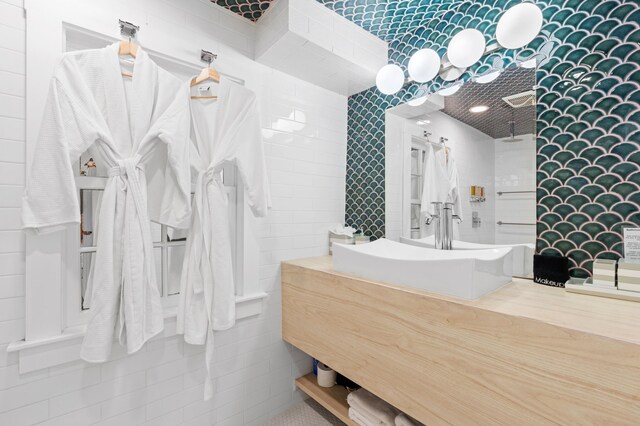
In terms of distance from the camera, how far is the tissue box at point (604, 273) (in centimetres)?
Result: 107

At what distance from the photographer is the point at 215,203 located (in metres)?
1.50

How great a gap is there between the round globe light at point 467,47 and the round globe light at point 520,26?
0.40 feet

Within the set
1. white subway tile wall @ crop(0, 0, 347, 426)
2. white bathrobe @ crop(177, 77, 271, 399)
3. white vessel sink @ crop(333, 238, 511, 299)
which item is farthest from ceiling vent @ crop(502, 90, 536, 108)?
white bathrobe @ crop(177, 77, 271, 399)

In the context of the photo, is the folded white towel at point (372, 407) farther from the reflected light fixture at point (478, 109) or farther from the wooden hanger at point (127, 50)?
the wooden hanger at point (127, 50)

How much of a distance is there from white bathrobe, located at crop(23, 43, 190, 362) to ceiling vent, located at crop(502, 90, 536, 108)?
1.58 meters

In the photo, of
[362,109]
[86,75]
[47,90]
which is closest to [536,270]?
[362,109]

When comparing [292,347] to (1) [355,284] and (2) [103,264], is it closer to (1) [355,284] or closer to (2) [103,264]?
(1) [355,284]

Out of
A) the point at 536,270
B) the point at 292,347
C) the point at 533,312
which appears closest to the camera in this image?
the point at 533,312

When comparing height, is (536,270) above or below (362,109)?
below

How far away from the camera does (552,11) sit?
1.30m

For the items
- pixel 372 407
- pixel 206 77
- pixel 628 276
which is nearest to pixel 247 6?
pixel 206 77

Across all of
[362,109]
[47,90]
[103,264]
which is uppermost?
[362,109]

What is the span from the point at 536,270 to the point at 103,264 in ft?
6.08

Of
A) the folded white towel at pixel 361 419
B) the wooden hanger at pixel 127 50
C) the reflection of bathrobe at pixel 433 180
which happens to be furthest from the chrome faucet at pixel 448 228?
the wooden hanger at pixel 127 50
